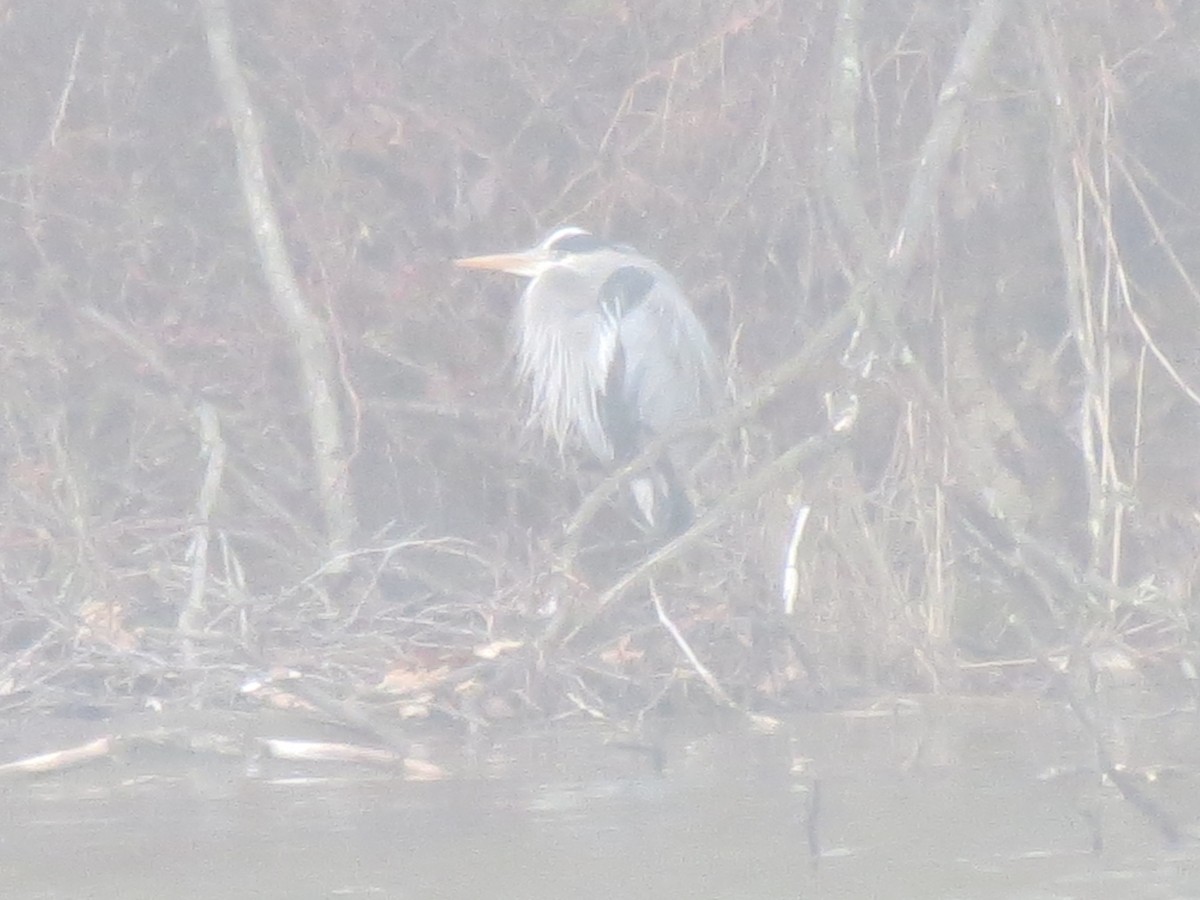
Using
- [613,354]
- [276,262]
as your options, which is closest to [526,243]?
[613,354]

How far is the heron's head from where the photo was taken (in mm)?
6473

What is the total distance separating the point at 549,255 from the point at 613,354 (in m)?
0.37

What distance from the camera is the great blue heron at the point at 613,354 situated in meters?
6.45

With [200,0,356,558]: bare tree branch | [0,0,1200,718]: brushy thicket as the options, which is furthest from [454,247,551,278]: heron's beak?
[200,0,356,558]: bare tree branch

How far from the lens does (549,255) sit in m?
6.53

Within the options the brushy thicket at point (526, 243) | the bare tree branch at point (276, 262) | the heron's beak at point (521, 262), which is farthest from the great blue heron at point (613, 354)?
the bare tree branch at point (276, 262)

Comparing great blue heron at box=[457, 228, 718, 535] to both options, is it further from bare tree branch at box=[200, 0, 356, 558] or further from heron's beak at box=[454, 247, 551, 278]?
bare tree branch at box=[200, 0, 356, 558]

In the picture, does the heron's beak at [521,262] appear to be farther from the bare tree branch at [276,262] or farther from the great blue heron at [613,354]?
the bare tree branch at [276,262]

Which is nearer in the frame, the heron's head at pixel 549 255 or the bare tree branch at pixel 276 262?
the bare tree branch at pixel 276 262

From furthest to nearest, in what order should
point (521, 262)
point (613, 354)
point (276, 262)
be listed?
point (613, 354) < point (521, 262) < point (276, 262)

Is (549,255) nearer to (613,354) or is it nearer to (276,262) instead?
(613,354)

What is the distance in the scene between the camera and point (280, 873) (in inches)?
152

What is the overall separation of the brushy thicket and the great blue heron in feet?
0.43

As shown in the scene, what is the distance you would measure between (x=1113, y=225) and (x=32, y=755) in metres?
3.34
